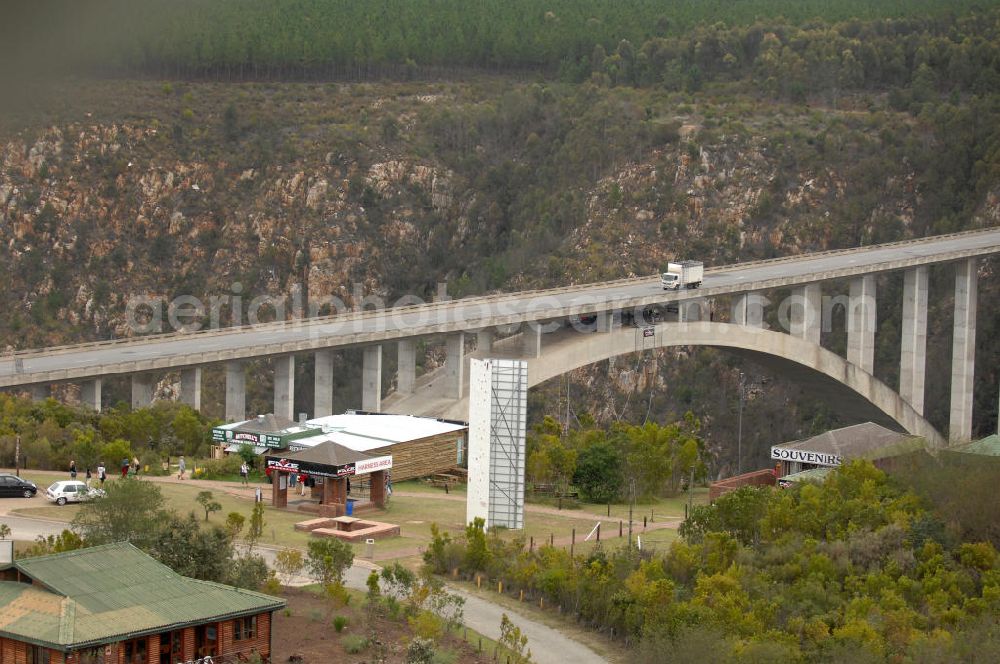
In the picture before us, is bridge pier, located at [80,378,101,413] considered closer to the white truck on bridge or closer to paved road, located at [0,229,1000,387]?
paved road, located at [0,229,1000,387]

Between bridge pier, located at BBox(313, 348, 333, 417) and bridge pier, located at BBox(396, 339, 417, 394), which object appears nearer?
bridge pier, located at BBox(313, 348, 333, 417)

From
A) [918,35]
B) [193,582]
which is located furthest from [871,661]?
[918,35]

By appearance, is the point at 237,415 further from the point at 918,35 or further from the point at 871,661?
the point at 918,35

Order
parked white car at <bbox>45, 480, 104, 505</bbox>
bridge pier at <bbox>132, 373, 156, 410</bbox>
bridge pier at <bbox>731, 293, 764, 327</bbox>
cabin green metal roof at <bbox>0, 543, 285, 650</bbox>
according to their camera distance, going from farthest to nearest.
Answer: bridge pier at <bbox>731, 293, 764, 327</bbox>
bridge pier at <bbox>132, 373, 156, 410</bbox>
parked white car at <bbox>45, 480, 104, 505</bbox>
cabin green metal roof at <bbox>0, 543, 285, 650</bbox>

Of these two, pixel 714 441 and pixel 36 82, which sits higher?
pixel 36 82

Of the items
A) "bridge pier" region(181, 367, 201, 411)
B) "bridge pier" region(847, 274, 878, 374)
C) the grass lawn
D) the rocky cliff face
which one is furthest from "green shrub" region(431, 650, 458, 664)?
the rocky cliff face

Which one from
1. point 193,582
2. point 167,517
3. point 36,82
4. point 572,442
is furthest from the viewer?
point 36,82

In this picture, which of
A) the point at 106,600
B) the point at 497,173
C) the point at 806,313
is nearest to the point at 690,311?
the point at 806,313
